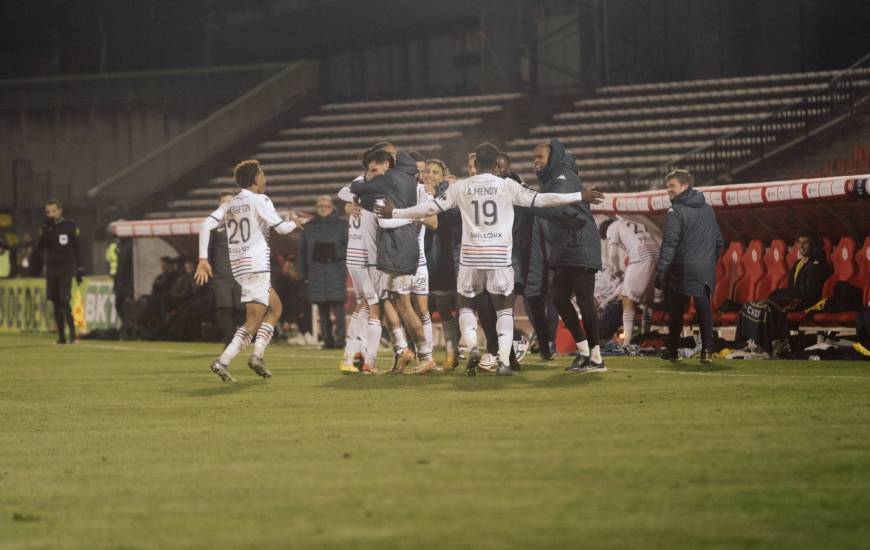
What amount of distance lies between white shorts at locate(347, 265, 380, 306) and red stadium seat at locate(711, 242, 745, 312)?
18.6ft

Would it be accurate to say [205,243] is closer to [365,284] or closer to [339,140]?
[365,284]

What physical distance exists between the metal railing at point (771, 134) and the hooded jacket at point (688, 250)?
14.0m

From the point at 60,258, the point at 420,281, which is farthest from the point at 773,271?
the point at 60,258

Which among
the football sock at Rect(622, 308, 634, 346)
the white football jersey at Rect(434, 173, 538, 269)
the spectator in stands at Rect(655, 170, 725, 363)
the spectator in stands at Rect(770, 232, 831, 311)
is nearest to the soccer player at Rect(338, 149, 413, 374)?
the white football jersey at Rect(434, 173, 538, 269)

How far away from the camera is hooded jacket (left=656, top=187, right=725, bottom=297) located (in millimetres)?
15633

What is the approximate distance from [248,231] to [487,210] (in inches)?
87.3

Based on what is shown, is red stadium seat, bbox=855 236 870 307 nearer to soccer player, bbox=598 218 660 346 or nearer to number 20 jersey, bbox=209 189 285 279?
soccer player, bbox=598 218 660 346

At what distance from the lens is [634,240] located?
19922 millimetres

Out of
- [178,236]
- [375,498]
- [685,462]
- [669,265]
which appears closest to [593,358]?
[669,265]

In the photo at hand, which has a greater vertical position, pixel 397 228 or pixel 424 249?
pixel 397 228

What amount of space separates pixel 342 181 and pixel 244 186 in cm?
2209

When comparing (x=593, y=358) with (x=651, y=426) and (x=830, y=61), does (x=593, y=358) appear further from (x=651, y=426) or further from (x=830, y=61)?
(x=830, y=61)

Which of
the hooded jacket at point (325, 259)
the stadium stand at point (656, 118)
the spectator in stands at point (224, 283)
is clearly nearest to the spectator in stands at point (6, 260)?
the stadium stand at point (656, 118)

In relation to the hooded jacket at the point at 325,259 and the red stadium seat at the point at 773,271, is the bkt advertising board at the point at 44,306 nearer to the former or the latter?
the hooded jacket at the point at 325,259
